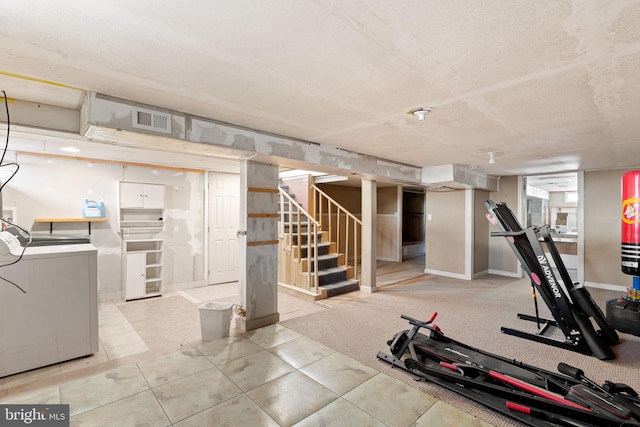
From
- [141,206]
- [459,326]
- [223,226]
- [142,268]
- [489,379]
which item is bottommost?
[459,326]

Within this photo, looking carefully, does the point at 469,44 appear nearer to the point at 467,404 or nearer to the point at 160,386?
the point at 467,404

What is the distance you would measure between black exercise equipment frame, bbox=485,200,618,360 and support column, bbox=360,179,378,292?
215 centimetres

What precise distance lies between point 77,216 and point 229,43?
180 inches

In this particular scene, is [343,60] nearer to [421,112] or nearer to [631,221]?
[421,112]

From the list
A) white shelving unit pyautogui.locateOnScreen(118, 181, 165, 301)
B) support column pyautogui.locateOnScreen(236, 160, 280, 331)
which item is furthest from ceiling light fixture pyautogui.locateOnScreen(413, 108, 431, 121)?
white shelving unit pyautogui.locateOnScreen(118, 181, 165, 301)

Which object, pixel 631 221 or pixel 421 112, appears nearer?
pixel 421 112

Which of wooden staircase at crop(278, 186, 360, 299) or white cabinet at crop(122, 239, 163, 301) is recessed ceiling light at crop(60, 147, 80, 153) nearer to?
white cabinet at crop(122, 239, 163, 301)

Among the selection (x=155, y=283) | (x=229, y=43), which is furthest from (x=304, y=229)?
(x=229, y=43)

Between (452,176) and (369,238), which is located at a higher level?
(452,176)

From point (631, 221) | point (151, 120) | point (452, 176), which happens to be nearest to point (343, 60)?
point (151, 120)

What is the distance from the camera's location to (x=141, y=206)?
507cm

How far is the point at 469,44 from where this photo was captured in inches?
62.8

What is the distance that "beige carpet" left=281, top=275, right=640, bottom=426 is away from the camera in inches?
103

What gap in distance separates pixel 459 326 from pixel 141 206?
510 cm
